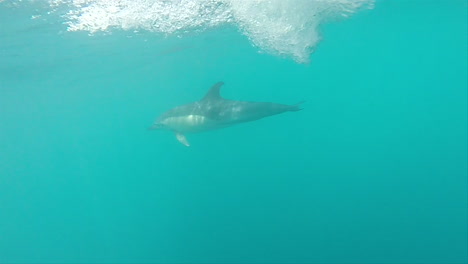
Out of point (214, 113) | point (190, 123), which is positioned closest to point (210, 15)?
point (190, 123)

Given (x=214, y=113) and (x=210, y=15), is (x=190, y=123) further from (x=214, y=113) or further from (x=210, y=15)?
(x=210, y=15)

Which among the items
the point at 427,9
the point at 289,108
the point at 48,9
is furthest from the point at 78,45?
the point at 427,9

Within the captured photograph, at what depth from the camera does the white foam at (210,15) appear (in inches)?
600

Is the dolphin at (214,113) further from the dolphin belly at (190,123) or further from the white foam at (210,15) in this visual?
the white foam at (210,15)

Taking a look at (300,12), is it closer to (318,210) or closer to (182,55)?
(318,210)

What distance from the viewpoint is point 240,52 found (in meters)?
35.2

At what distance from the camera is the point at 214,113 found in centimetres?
1305

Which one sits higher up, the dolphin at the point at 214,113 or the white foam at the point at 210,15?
the white foam at the point at 210,15

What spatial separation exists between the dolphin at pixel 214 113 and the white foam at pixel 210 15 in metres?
4.53

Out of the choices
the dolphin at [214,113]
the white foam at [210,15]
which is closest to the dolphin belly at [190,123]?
the dolphin at [214,113]

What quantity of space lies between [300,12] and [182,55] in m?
15.4

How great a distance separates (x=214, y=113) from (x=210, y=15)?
25.4 ft

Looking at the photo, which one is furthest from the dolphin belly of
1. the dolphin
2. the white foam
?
the white foam

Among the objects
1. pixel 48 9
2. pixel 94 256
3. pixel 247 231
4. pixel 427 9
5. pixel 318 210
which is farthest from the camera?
pixel 427 9
